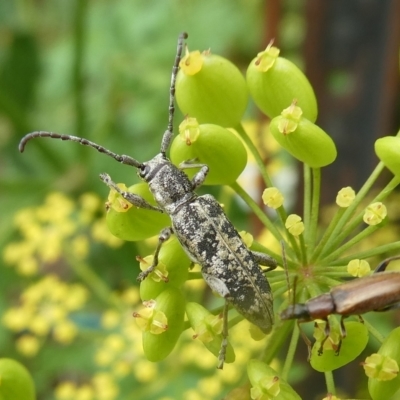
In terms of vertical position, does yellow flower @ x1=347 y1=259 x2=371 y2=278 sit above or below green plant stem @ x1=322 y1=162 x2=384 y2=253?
below

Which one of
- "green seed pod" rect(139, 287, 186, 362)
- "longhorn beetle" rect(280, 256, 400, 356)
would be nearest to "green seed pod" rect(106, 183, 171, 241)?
"green seed pod" rect(139, 287, 186, 362)

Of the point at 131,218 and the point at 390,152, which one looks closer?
the point at 390,152

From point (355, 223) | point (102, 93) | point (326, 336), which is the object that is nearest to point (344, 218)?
point (355, 223)

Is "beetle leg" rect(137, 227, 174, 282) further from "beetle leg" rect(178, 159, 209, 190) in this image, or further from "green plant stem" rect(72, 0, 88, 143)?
"green plant stem" rect(72, 0, 88, 143)

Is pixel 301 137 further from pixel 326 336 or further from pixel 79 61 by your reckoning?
pixel 79 61

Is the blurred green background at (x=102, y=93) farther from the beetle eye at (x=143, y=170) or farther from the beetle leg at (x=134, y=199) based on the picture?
the beetle leg at (x=134, y=199)

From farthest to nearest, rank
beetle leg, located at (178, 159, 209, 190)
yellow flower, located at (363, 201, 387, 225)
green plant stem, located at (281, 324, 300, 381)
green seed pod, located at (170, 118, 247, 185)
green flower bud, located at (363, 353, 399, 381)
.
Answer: beetle leg, located at (178, 159, 209, 190)
green seed pod, located at (170, 118, 247, 185)
yellow flower, located at (363, 201, 387, 225)
green plant stem, located at (281, 324, 300, 381)
green flower bud, located at (363, 353, 399, 381)

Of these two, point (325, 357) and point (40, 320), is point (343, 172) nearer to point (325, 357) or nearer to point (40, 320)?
point (40, 320)
